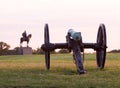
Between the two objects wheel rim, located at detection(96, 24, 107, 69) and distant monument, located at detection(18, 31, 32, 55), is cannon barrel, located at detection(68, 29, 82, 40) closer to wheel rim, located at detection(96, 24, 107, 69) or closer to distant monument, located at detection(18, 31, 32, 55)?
wheel rim, located at detection(96, 24, 107, 69)

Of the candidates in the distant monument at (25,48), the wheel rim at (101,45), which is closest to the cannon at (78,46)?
the wheel rim at (101,45)

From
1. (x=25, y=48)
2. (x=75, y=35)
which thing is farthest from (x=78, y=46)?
(x=25, y=48)

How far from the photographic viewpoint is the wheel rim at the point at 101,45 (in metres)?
19.4

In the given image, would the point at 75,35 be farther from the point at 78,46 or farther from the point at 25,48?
the point at 25,48

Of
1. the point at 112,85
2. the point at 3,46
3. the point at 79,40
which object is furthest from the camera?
the point at 3,46

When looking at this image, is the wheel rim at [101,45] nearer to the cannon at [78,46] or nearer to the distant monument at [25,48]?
the cannon at [78,46]

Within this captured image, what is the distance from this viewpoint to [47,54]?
64.5 feet

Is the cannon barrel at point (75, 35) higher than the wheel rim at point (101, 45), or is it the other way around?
the cannon barrel at point (75, 35)

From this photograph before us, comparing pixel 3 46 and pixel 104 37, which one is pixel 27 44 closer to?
pixel 3 46

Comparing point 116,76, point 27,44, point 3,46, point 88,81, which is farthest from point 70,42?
point 3,46

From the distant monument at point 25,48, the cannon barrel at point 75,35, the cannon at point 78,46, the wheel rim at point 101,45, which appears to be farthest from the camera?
the distant monument at point 25,48

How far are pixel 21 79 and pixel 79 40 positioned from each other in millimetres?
4169

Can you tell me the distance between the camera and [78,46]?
1870 cm

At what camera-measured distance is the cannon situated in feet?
59.4
